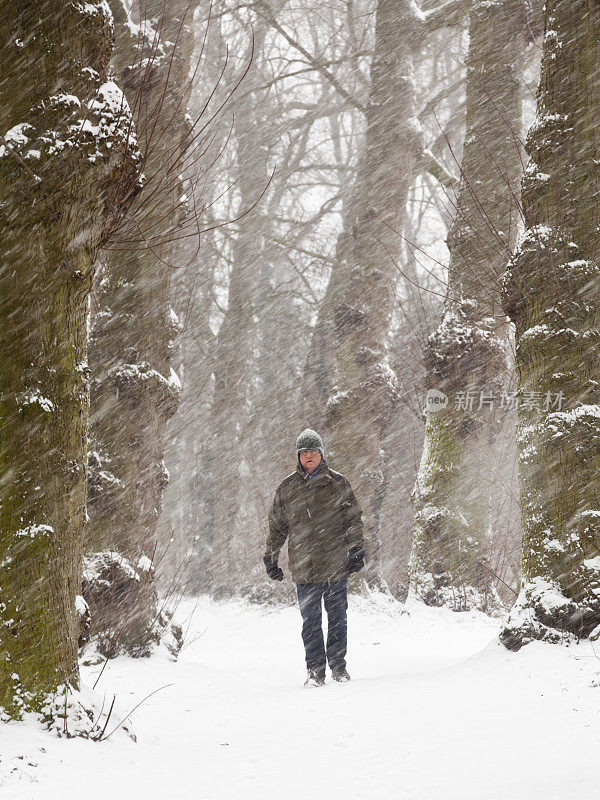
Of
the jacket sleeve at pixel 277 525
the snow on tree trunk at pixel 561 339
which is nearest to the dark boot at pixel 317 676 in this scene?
the jacket sleeve at pixel 277 525

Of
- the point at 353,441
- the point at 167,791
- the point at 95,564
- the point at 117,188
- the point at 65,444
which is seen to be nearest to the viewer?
the point at 167,791

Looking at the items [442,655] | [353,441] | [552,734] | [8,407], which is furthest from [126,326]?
[353,441]

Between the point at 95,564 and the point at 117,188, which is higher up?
the point at 117,188

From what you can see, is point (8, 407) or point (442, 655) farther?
point (442, 655)

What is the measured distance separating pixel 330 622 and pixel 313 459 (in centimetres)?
131

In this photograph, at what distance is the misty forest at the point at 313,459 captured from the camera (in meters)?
3.60

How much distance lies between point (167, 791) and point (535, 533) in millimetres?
3384

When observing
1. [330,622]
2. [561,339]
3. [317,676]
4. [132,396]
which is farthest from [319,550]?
[561,339]

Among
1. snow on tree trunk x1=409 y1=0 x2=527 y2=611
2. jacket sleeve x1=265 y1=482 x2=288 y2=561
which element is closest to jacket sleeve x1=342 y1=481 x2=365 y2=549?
jacket sleeve x1=265 y1=482 x2=288 y2=561

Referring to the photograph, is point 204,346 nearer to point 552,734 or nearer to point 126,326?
point 126,326

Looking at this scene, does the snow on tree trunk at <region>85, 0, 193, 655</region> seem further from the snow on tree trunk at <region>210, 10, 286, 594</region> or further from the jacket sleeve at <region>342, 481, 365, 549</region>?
the snow on tree trunk at <region>210, 10, 286, 594</region>

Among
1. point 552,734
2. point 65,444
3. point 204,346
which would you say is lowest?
point 552,734

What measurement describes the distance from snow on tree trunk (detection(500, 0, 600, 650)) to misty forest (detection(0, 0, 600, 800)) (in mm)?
17

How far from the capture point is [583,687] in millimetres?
4605
